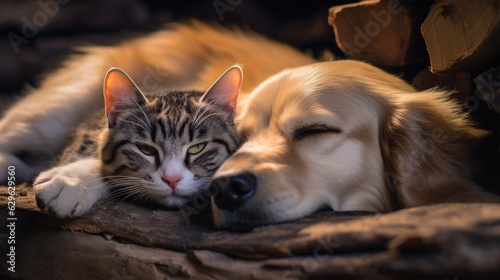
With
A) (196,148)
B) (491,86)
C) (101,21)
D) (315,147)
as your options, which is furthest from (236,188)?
(101,21)

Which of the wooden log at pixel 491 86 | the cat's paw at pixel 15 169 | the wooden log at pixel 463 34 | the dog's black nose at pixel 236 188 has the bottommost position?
the cat's paw at pixel 15 169

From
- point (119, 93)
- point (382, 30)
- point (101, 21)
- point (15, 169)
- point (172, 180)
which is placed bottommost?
point (15, 169)

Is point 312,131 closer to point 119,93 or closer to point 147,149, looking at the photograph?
point 147,149

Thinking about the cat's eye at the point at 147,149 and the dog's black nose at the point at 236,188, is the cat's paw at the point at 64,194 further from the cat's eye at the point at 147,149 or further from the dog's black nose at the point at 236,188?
the dog's black nose at the point at 236,188

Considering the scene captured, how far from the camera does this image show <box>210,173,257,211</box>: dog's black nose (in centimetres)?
142

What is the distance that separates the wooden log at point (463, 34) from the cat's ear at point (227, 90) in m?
0.64

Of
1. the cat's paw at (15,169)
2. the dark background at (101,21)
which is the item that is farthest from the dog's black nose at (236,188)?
the dark background at (101,21)

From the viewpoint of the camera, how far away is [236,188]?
4.69 feet

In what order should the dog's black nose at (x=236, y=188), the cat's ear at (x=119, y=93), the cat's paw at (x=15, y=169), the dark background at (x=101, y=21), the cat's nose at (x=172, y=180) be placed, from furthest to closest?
the dark background at (x=101, y=21), the cat's paw at (x=15, y=169), the cat's ear at (x=119, y=93), the cat's nose at (x=172, y=180), the dog's black nose at (x=236, y=188)

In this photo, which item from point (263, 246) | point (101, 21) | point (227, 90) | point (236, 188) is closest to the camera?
point (263, 246)

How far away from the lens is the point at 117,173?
1822 millimetres

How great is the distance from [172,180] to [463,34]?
0.98m

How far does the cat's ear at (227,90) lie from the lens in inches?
72.4

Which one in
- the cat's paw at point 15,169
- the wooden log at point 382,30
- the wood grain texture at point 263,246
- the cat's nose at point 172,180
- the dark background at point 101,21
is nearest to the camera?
the wood grain texture at point 263,246
